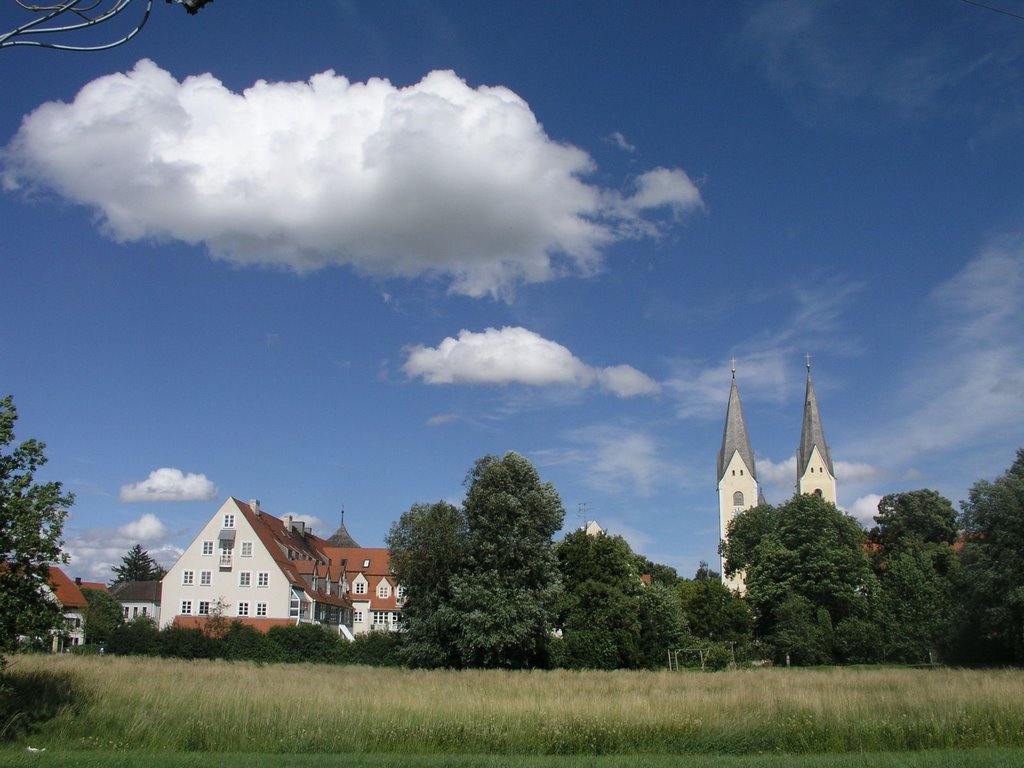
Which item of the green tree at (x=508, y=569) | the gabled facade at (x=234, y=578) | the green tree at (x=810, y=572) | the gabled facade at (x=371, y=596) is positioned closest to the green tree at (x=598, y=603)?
the green tree at (x=508, y=569)

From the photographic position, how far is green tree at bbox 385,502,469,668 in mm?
45219

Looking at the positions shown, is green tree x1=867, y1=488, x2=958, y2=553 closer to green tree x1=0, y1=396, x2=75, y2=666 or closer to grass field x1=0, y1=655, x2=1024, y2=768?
grass field x1=0, y1=655, x2=1024, y2=768

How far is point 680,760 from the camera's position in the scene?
596 inches

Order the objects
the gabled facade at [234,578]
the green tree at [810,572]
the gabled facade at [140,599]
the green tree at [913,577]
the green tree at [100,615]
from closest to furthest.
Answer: the green tree at [913,577] → the gabled facade at [234,578] → the green tree at [100,615] → the green tree at [810,572] → the gabled facade at [140,599]

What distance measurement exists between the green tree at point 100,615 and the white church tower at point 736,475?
3476 inches

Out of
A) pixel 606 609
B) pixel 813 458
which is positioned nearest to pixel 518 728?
pixel 606 609

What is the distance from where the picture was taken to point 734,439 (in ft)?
458

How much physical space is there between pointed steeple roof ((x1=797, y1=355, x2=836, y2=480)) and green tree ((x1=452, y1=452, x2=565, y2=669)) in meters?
96.6

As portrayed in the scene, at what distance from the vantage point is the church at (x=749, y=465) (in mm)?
131625

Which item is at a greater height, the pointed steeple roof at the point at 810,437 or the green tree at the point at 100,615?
the pointed steeple roof at the point at 810,437

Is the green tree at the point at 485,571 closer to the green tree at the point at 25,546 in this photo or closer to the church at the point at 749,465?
the green tree at the point at 25,546

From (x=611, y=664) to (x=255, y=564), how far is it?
105 feet

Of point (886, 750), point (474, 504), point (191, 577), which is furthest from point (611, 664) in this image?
point (191, 577)

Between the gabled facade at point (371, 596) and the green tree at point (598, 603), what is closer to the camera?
the green tree at point (598, 603)
